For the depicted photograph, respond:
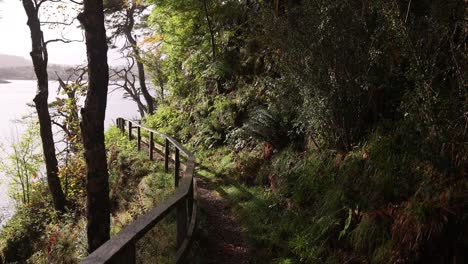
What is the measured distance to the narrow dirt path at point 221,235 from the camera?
16.0ft

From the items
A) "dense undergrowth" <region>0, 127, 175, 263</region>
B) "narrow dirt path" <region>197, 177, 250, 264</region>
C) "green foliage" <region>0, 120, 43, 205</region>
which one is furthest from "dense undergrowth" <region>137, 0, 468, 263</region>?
"green foliage" <region>0, 120, 43, 205</region>

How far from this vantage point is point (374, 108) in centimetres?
527

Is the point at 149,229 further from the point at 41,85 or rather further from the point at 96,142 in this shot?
the point at 41,85

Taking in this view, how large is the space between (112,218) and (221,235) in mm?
4084

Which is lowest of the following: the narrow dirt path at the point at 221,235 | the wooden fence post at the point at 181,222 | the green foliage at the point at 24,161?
the green foliage at the point at 24,161

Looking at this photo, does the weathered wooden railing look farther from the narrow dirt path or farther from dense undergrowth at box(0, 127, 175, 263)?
the narrow dirt path

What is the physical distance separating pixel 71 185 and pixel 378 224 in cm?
1277

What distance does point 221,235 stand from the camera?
5582 mm

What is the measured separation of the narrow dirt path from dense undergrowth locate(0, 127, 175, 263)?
88 centimetres

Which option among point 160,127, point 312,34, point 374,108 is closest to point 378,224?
point 374,108

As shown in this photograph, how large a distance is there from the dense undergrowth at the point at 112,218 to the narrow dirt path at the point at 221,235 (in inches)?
34.5

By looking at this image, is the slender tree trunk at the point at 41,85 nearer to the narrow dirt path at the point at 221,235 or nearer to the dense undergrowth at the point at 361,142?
the dense undergrowth at the point at 361,142

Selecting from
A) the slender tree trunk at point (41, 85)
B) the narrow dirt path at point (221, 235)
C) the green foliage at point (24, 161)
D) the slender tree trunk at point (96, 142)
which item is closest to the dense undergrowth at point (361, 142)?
the narrow dirt path at point (221, 235)

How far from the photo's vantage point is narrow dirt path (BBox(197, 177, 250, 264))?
4.89m
